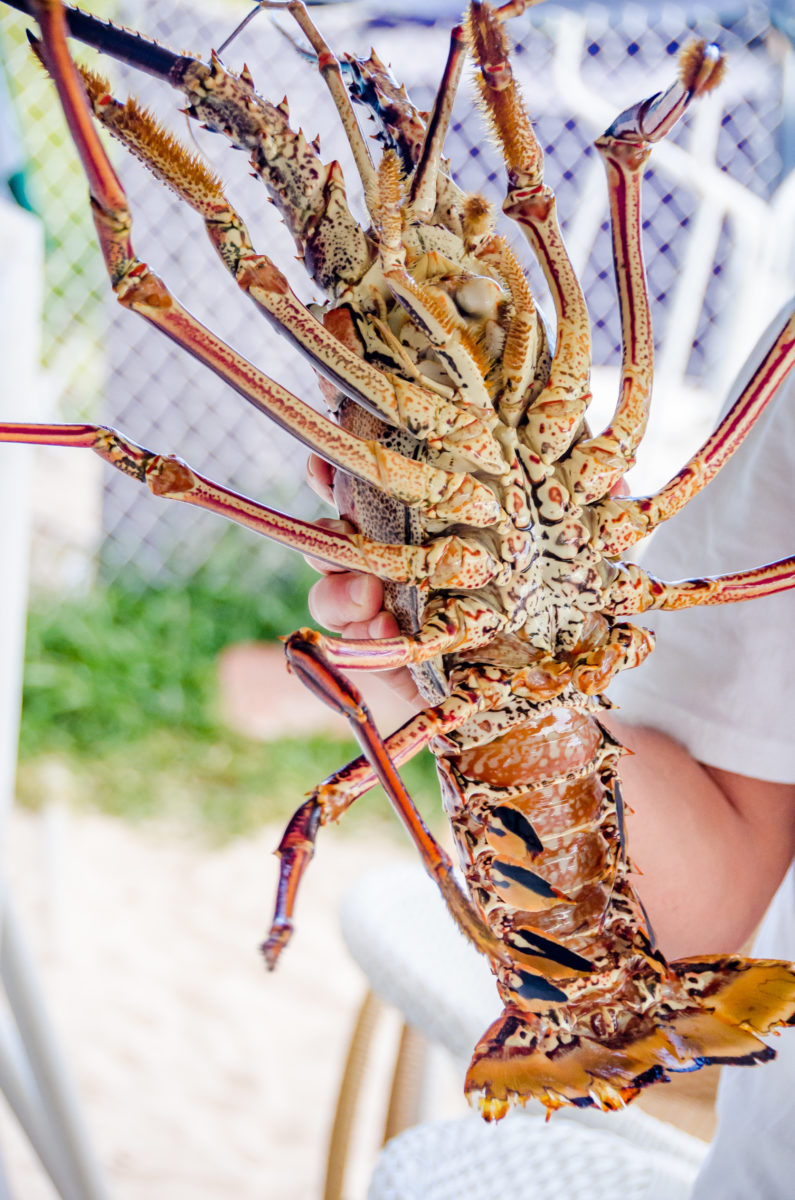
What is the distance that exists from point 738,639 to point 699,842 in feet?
0.69

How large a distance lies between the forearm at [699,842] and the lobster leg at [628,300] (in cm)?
34

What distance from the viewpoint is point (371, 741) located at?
649mm

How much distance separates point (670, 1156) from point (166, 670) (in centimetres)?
287

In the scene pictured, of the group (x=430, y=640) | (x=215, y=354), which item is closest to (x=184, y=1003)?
(x=430, y=640)

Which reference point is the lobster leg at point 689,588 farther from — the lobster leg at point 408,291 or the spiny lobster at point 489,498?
the lobster leg at point 408,291

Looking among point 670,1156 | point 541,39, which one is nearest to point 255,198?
point 541,39

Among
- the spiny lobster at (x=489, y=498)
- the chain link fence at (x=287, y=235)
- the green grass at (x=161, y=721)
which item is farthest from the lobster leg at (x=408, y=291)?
the green grass at (x=161, y=721)

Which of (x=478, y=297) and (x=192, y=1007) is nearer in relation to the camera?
(x=478, y=297)

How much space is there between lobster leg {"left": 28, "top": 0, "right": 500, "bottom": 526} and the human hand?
87 millimetres

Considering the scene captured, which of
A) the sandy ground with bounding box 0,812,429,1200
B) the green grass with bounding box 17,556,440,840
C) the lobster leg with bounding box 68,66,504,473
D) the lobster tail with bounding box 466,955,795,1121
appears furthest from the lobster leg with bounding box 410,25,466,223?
the green grass with bounding box 17,556,440,840

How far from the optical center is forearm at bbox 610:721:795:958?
967 mm

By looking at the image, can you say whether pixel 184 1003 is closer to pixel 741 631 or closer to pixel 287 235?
pixel 741 631

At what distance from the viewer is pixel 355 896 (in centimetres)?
154

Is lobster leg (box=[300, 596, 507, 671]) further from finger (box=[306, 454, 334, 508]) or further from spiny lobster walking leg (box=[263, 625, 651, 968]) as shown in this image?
finger (box=[306, 454, 334, 508])
